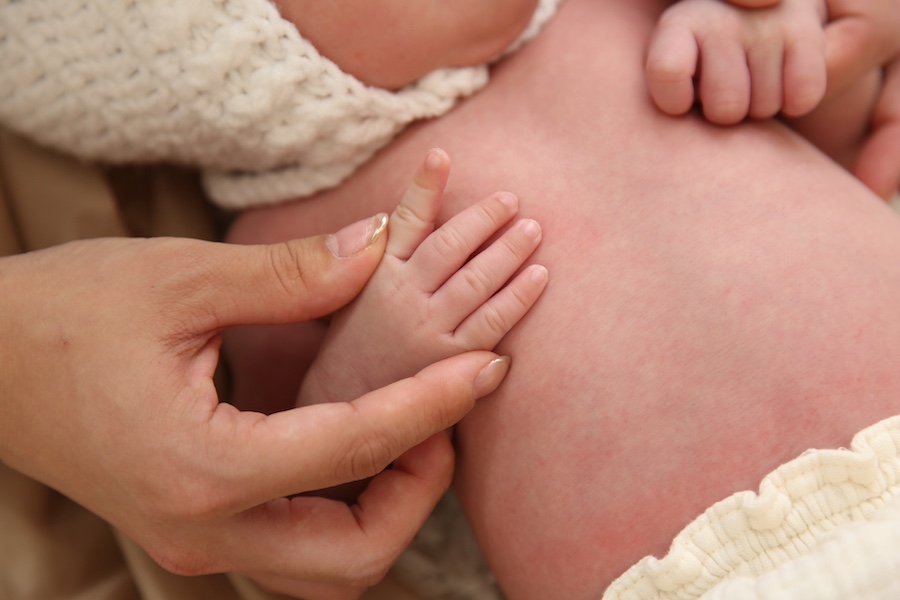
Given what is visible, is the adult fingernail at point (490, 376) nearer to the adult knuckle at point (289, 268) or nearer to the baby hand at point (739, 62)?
the adult knuckle at point (289, 268)

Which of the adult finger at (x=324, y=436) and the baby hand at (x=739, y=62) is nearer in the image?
the adult finger at (x=324, y=436)

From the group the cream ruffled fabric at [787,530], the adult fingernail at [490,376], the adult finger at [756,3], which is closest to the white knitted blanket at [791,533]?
the cream ruffled fabric at [787,530]

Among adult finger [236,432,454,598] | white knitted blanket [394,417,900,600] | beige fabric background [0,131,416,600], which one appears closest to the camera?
white knitted blanket [394,417,900,600]

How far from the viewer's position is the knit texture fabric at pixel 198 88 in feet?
2.43

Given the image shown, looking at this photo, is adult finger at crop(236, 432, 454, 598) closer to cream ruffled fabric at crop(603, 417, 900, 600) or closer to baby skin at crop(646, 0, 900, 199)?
cream ruffled fabric at crop(603, 417, 900, 600)

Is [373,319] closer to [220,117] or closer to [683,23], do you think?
[220,117]

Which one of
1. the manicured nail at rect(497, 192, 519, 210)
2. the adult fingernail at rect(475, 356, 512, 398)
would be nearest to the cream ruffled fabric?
the adult fingernail at rect(475, 356, 512, 398)

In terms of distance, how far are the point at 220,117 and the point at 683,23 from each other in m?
0.50

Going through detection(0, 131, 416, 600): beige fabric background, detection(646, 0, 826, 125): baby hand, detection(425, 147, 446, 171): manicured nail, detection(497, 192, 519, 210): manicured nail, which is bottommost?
detection(0, 131, 416, 600): beige fabric background

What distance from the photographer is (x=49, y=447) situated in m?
0.71

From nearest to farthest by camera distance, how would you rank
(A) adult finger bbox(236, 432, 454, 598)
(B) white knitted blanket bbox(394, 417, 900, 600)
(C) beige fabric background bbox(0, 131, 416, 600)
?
1. (B) white knitted blanket bbox(394, 417, 900, 600)
2. (A) adult finger bbox(236, 432, 454, 598)
3. (C) beige fabric background bbox(0, 131, 416, 600)

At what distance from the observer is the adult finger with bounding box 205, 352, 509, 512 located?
624 millimetres

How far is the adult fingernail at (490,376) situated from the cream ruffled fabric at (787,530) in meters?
0.20

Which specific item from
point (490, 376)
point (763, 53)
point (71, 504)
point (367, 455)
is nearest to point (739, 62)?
point (763, 53)
